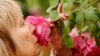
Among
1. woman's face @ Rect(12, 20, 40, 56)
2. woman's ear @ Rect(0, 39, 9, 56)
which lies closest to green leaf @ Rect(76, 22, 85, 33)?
woman's face @ Rect(12, 20, 40, 56)

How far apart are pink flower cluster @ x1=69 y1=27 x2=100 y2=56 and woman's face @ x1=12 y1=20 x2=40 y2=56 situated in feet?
0.54

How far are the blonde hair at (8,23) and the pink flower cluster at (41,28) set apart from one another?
0.06 meters

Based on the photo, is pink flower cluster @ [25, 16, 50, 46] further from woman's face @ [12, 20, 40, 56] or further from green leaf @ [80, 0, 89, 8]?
green leaf @ [80, 0, 89, 8]

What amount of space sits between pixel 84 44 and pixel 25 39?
0.25m

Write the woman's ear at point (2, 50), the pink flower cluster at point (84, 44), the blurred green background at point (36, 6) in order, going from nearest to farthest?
the woman's ear at point (2, 50) → the pink flower cluster at point (84, 44) → the blurred green background at point (36, 6)

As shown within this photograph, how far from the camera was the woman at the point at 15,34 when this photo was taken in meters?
1.67

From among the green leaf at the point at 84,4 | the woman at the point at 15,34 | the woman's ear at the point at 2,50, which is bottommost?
the woman's ear at the point at 2,50

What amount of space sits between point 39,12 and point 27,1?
5.5 inches

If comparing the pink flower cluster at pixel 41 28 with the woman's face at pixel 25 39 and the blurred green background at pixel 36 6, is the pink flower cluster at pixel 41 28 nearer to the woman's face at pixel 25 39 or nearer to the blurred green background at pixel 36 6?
the woman's face at pixel 25 39

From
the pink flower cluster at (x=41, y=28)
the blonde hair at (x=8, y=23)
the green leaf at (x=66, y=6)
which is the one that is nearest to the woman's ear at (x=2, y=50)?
the blonde hair at (x=8, y=23)

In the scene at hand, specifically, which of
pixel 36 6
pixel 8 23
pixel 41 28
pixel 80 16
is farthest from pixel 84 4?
pixel 36 6

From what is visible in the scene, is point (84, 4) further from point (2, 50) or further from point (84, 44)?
point (2, 50)

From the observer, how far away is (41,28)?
1.78 metres

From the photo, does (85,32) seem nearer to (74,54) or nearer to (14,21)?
(74,54)
